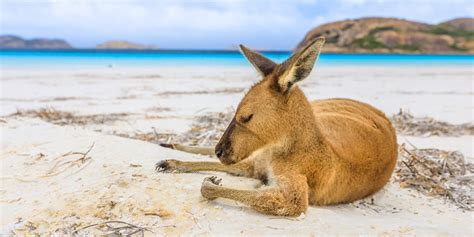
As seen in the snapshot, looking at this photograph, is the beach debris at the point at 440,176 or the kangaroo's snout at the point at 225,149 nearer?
the kangaroo's snout at the point at 225,149

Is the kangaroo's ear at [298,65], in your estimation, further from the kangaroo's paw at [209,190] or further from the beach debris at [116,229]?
the beach debris at [116,229]

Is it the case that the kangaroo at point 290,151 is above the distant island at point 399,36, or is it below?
below

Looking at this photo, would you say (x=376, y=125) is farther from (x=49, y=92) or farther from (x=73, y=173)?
(x=49, y=92)

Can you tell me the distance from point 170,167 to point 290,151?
3.36ft

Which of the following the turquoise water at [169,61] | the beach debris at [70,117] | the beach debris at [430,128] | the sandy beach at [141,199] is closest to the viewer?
the sandy beach at [141,199]

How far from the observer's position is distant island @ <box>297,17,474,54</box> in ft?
164

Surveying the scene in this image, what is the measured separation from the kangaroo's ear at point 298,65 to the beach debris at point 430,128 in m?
4.04

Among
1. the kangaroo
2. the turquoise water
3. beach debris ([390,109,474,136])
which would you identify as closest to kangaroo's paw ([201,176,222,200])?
the kangaroo

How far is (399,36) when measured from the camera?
5056cm

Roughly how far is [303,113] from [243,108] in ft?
1.42

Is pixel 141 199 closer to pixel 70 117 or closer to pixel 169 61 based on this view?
pixel 70 117

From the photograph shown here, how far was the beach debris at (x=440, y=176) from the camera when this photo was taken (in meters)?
4.35

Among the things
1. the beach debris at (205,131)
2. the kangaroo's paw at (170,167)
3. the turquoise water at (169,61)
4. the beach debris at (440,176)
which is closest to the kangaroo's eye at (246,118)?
the kangaroo's paw at (170,167)

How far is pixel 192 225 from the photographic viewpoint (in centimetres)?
301
